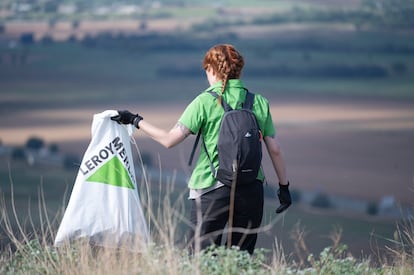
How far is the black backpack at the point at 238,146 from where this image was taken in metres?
5.04

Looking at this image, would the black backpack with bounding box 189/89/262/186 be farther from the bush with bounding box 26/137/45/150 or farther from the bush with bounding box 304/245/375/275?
the bush with bounding box 26/137/45/150

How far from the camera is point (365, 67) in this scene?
28156 mm

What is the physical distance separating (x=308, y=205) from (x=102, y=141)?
17776 mm

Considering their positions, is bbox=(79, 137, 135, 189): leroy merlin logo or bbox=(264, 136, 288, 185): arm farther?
bbox=(79, 137, 135, 189): leroy merlin logo

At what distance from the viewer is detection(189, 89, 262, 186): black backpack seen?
16.5 feet

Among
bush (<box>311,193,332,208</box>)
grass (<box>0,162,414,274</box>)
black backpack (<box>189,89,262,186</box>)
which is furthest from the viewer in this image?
bush (<box>311,193,332,208</box>)

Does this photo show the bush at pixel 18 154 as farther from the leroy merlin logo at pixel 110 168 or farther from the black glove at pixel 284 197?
the black glove at pixel 284 197

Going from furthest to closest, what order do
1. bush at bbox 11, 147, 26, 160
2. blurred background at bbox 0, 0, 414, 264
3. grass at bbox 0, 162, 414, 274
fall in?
1. bush at bbox 11, 147, 26, 160
2. blurred background at bbox 0, 0, 414, 264
3. grass at bbox 0, 162, 414, 274

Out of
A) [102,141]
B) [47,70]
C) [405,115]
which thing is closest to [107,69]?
[47,70]

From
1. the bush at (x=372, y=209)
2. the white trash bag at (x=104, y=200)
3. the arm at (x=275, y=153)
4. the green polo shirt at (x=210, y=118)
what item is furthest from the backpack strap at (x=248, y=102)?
the bush at (x=372, y=209)

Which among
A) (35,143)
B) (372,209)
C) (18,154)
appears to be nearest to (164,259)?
(372,209)

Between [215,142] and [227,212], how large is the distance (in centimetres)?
35

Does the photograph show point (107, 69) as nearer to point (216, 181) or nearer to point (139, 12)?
point (139, 12)

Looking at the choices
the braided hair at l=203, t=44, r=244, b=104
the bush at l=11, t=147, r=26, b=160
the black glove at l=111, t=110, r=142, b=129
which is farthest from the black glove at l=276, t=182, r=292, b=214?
the bush at l=11, t=147, r=26, b=160
